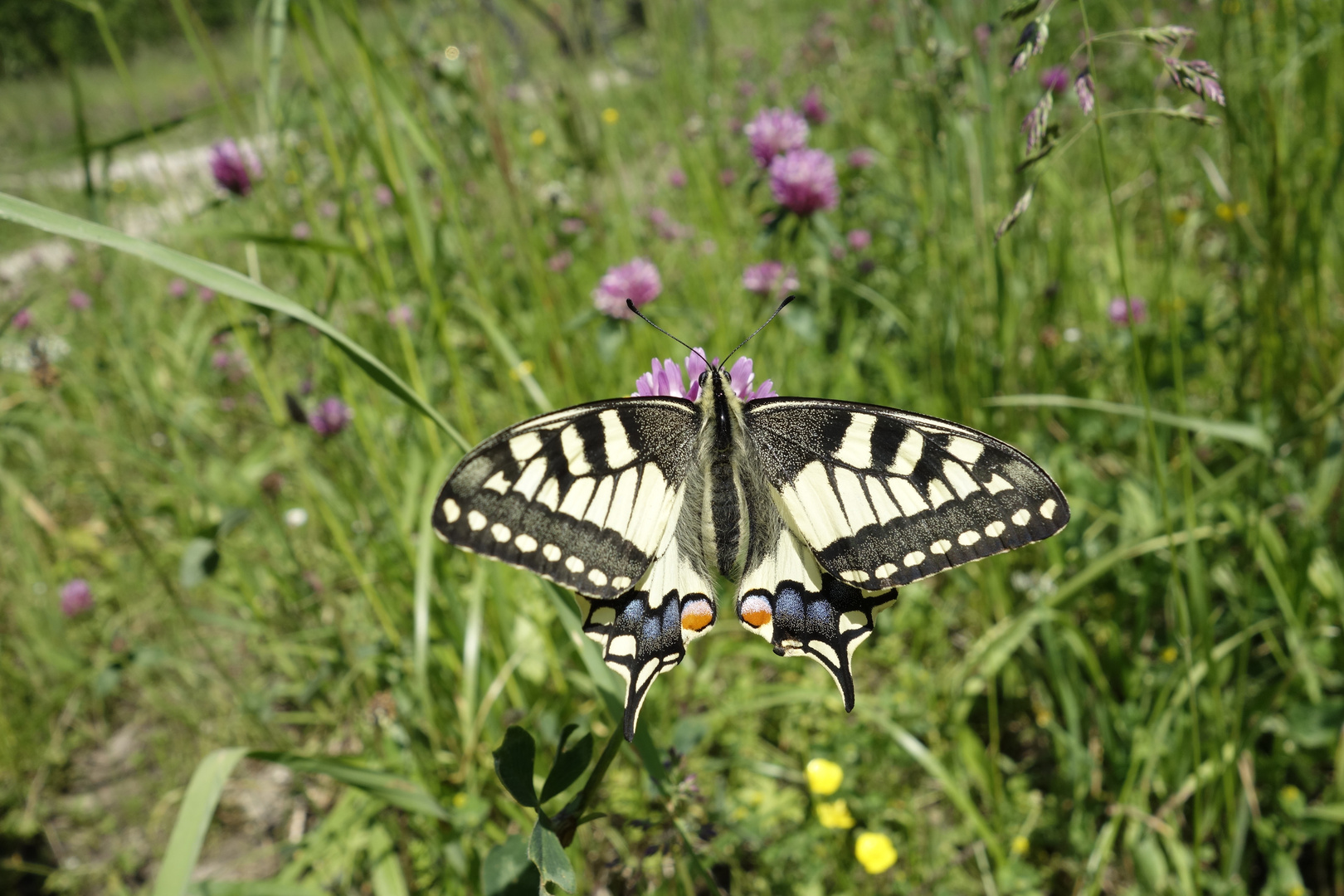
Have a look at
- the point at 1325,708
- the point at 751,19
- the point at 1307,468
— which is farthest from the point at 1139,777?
the point at 751,19

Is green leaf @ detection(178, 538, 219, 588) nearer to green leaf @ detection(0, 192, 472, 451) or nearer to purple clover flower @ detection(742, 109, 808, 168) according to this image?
green leaf @ detection(0, 192, 472, 451)

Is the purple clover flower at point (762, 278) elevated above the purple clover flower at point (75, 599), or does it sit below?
above

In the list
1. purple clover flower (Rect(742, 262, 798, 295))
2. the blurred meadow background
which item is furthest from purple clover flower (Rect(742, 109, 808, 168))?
purple clover flower (Rect(742, 262, 798, 295))

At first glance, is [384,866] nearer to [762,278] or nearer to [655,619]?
[655,619]

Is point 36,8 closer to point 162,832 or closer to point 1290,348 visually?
point 162,832

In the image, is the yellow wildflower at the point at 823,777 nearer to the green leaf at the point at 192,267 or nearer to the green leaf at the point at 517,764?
the green leaf at the point at 517,764

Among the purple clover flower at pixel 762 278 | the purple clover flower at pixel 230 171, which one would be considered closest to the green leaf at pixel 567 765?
the purple clover flower at pixel 762 278
